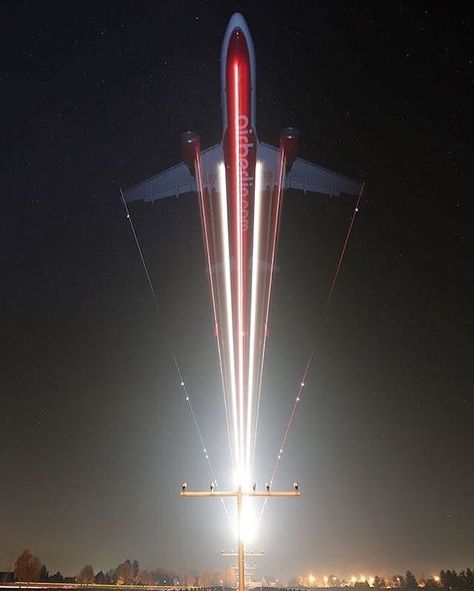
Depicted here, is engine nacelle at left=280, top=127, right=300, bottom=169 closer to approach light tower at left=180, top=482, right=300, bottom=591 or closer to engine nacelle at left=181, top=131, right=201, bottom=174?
engine nacelle at left=181, top=131, right=201, bottom=174

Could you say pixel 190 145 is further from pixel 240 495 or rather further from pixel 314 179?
pixel 240 495

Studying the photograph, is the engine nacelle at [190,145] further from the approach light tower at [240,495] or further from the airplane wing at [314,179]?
the approach light tower at [240,495]

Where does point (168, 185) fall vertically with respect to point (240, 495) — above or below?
above

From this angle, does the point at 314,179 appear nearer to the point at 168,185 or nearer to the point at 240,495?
the point at 168,185

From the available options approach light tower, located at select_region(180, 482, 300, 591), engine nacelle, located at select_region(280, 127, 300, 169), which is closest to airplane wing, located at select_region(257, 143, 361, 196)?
engine nacelle, located at select_region(280, 127, 300, 169)

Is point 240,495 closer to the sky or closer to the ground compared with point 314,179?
closer to the ground

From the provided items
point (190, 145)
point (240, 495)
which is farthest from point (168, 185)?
point (240, 495)

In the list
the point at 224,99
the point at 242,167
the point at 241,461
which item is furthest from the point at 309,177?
the point at 241,461

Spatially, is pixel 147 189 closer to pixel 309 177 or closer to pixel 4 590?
pixel 309 177
